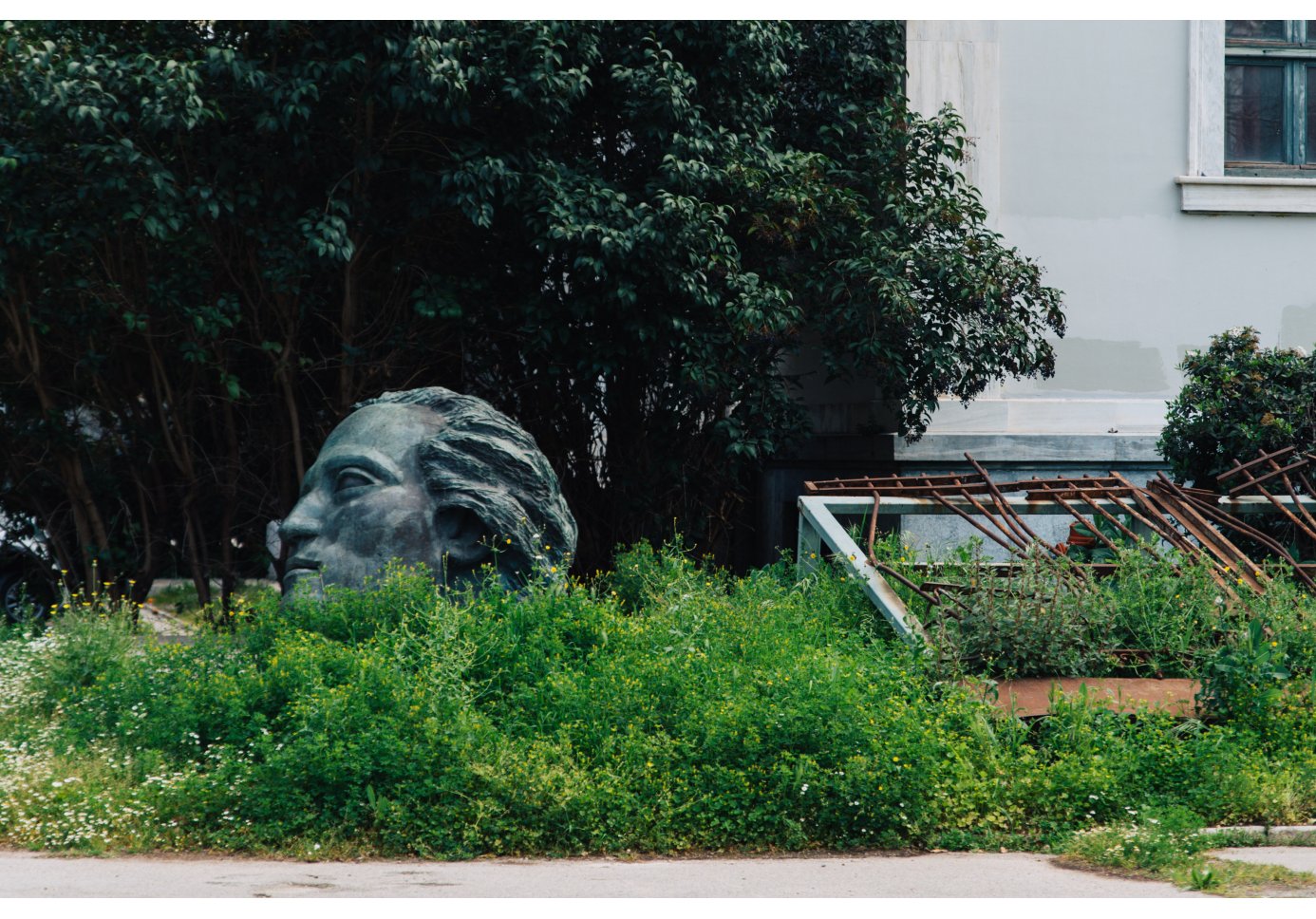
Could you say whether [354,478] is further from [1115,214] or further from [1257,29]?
[1257,29]

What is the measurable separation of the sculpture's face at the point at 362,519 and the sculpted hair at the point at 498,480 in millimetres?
146

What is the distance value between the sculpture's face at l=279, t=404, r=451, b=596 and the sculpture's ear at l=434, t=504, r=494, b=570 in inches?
0.5

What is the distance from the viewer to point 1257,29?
41.7 ft

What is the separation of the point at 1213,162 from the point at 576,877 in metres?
10.1

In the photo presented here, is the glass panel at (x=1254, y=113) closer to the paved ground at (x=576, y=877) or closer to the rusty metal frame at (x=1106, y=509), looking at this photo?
the rusty metal frame at (x=1106, y=509)

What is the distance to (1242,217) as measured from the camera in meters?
12.4

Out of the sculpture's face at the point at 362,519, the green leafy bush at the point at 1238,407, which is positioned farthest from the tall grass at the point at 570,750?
the green leafy bush at the point at 1238,407

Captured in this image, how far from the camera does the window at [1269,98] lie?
12703 mm

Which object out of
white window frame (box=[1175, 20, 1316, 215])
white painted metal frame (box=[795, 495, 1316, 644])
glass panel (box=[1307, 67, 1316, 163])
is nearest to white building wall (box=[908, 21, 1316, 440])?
white window frame (box=[1175, 20, 1316, 215])

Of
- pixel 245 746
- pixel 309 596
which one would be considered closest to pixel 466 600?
pixel 309 596

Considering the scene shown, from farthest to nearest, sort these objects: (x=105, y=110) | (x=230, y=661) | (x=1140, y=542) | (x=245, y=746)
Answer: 1. (x=105, y=110)
2. (x=1140, y=542)
3. (x=230, y=661)
4. (x=245, y=746)

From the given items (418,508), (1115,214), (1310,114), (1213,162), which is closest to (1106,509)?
(1115,214)
